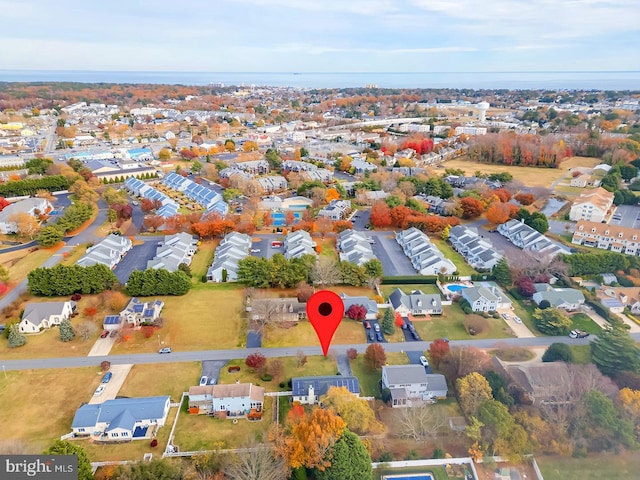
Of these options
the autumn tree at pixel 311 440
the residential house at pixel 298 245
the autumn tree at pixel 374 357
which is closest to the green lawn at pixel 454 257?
the residential house at pixel 298 245

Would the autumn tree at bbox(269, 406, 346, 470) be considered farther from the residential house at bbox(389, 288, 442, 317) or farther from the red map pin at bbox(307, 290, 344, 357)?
the residential house at bbox(389, 288, 442, 317)

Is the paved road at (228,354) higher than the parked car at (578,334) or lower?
lower

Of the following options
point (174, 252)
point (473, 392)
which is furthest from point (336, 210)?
point (473, 392)

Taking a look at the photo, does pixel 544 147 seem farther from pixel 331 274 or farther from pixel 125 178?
pixel 125 178

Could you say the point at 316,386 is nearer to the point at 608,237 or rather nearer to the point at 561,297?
the point at 561,297

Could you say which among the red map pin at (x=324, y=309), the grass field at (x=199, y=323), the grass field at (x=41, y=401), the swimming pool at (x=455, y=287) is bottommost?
the grass field at (x=199, y=323)

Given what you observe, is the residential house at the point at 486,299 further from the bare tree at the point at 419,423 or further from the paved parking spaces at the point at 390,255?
the bare tree at the point at 419,423

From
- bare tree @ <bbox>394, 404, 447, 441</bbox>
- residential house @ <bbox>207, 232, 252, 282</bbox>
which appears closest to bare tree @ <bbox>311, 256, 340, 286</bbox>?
residential house @ <bbox>207, 232, 252, 282</bbox>
